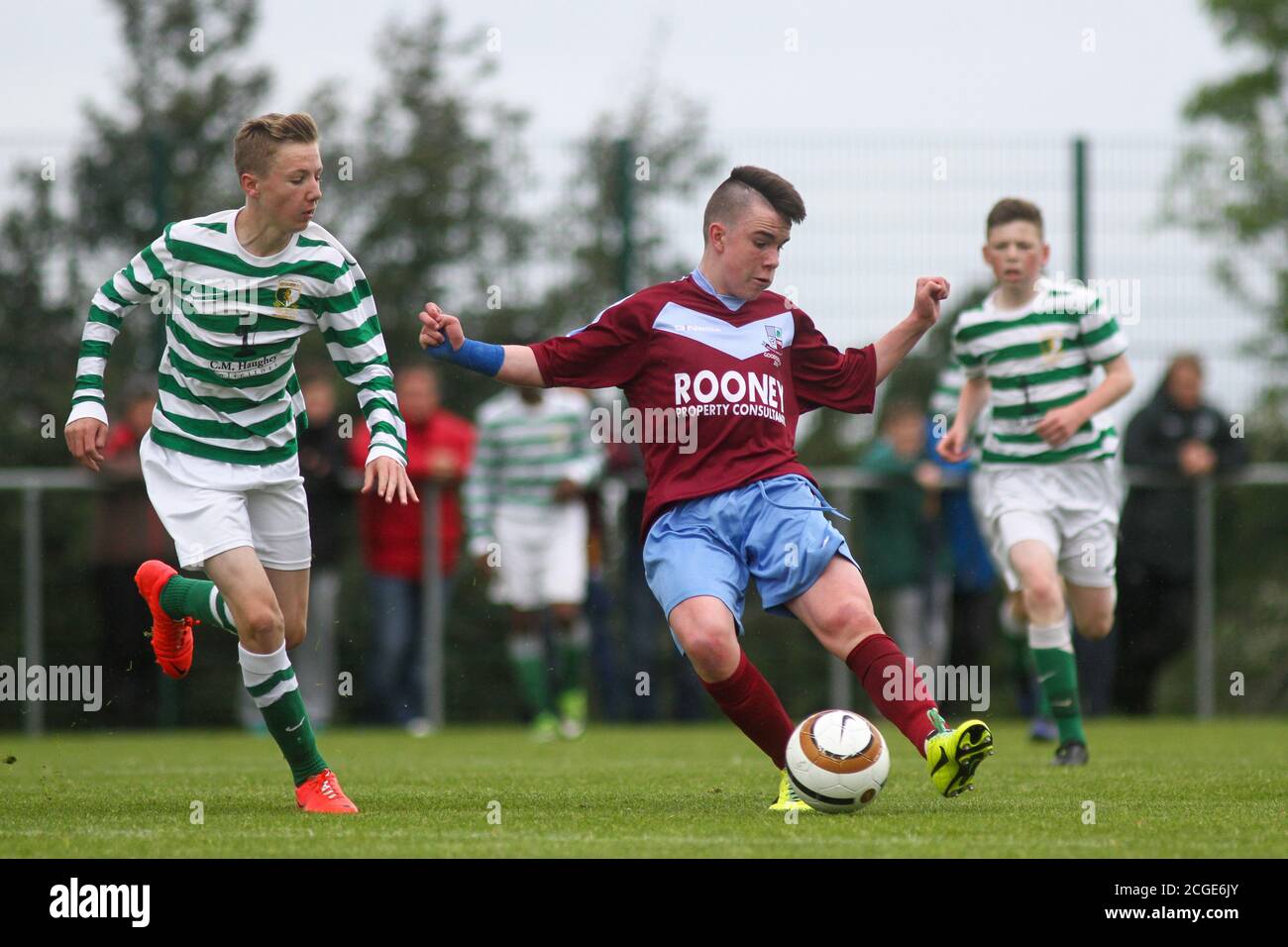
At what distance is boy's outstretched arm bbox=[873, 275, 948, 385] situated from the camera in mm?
5898

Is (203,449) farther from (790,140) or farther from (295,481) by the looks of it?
(790,140)

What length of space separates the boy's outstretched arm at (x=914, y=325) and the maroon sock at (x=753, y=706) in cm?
115

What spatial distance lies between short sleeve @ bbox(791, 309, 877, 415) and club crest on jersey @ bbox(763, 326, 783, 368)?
10cm

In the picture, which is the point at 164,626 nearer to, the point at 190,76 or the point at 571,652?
the point at 571,652

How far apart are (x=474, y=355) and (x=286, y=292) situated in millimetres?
A: 627

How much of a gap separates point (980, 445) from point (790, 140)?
427 centimetres

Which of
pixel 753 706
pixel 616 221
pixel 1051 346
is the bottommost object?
pixel 753 706

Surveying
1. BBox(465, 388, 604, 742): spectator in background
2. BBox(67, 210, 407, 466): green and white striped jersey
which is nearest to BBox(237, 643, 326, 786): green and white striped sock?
BBox(67, 210, 407, 466): green and white striped jersey

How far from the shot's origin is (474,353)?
5.77 metres

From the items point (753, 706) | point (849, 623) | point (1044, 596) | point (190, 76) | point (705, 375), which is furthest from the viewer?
point (190, 76)

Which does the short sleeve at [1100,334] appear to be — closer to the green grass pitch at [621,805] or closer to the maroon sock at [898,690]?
the green grass pitch at [621,805]

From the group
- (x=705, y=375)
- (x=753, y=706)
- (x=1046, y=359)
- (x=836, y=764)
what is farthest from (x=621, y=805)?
(x=1046, y=359)

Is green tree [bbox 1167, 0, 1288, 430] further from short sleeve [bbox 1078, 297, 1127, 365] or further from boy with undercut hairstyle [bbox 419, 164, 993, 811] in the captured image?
boy with undercut hairstyle [bbox 419, 164, 993, 811]

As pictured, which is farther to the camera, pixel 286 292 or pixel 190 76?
pixel 190 76
